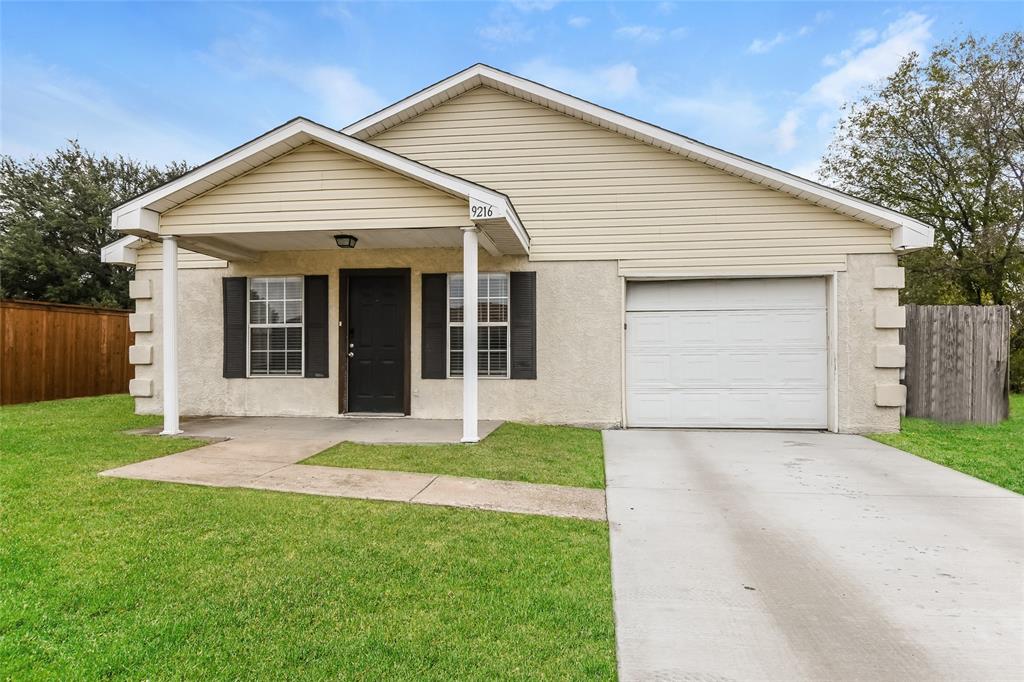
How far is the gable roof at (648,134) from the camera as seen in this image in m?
6.92

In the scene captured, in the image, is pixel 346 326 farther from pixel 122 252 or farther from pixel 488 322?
pixel 122 252

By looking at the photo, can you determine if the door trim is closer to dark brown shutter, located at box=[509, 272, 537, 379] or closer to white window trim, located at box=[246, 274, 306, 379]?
white window trim, located at box=[246, 274, 306, 379]

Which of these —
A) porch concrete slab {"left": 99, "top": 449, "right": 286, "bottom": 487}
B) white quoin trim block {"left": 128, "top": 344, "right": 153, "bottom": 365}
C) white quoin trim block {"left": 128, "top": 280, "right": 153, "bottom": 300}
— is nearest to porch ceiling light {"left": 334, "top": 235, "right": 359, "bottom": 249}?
porch concrete slab {"left": 99, "top": 449, "right": 286, "bottom": 487}

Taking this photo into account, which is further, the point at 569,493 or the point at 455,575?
the point at 569,493

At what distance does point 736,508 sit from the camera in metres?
4.02

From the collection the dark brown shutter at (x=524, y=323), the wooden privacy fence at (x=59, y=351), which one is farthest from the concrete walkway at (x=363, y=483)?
the wooden privacy fence at (x=59, y=351)

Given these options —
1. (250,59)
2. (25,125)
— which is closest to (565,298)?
(250,59)

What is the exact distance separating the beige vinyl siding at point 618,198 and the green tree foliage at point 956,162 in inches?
420

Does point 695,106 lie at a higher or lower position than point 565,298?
higher

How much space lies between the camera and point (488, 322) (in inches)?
304

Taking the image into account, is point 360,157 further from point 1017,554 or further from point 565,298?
point 1017,554

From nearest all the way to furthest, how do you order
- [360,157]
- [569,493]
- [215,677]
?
[215,677] → [569,493] → [360,157]

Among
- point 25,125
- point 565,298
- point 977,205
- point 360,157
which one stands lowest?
point 565,298

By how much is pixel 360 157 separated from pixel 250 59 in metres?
8.75
